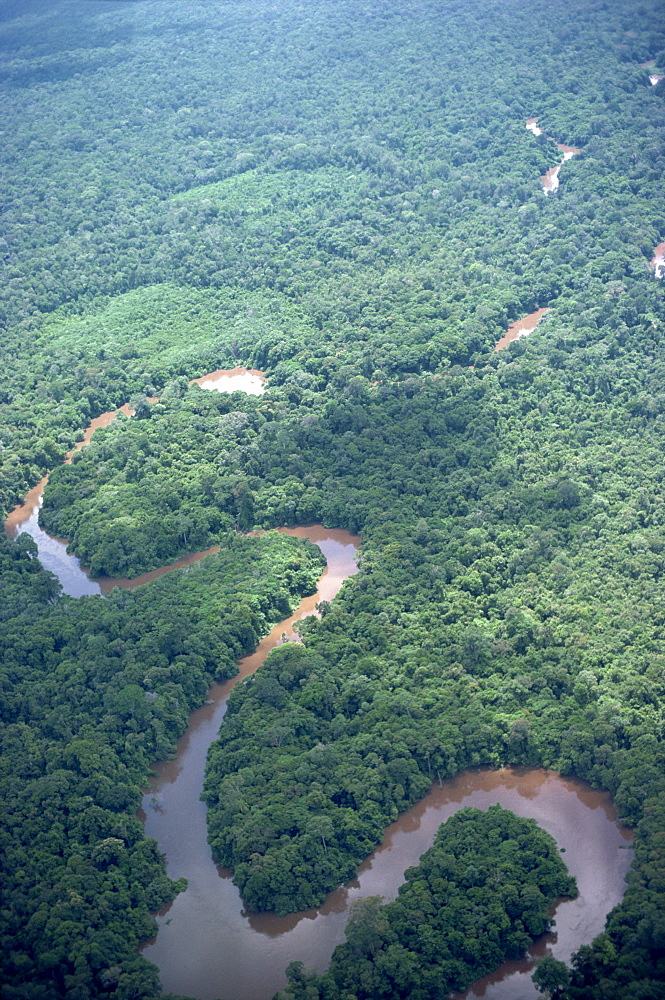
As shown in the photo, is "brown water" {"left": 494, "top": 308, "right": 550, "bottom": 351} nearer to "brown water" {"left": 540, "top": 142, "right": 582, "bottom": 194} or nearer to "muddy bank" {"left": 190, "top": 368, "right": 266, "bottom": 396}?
"muddy bank" {"left": 190, "top": 368, "right": 266, "bottom": 396}

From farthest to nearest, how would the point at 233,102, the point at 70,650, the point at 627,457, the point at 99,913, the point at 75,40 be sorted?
1. the point at 75,40
2. the point at 233,102
3. the point at 627,457
4. the point at 70,650
5. the point at 99,913

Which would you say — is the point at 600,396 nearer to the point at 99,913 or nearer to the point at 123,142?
the point at 99,913

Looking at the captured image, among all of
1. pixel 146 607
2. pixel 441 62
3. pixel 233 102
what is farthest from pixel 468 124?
pixel 146 607

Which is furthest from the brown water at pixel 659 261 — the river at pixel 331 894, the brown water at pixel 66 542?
the river at pixel 331 894

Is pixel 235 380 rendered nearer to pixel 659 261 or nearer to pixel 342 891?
pixel 659 261

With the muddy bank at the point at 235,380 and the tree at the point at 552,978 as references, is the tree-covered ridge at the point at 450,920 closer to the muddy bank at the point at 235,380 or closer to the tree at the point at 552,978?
the tree at the point at 552,978

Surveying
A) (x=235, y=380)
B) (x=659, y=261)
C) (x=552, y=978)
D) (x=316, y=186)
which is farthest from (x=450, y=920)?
(x=316, y=186)
